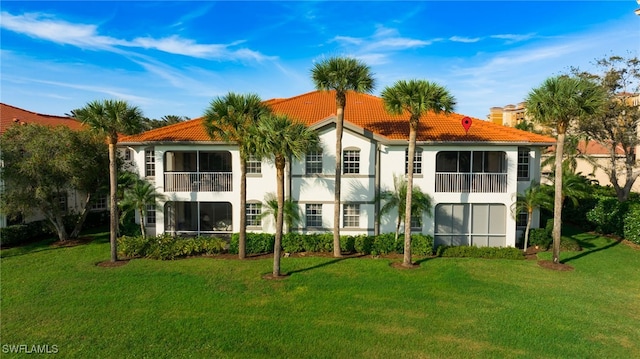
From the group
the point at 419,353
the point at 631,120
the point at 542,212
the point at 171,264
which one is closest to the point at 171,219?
the point at 171,264

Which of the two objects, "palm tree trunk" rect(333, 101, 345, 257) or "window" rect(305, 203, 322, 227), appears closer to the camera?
"palm tree trunk" rect(333, 101, 345, 257)

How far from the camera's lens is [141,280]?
15.0 metres

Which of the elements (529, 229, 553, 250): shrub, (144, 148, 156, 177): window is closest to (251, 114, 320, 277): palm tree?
(144, 148, 156, 177): window

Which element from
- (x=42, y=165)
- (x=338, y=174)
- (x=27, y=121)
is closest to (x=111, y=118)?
(x=42, y=165)

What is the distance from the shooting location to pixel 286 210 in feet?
63.7

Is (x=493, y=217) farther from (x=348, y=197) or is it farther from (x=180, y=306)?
(x=180, y=306)

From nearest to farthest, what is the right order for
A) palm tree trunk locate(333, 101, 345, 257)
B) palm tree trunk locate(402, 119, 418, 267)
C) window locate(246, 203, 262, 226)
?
palm tree trunk locate(402, 119, 418, 267) < palm tree trunk locate(333, 101, 345, 257) < window locate(246, 203, 262, 226)

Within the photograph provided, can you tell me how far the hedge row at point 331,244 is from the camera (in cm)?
1923

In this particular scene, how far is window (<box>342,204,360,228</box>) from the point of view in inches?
808

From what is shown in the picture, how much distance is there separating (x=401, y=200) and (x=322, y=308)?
869 cm

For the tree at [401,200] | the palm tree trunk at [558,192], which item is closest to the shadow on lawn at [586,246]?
the palm tree trunk at [558,192]

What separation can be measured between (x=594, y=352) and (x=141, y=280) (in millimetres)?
15954

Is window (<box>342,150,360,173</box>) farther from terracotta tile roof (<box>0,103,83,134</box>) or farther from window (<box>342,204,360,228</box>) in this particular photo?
terracotta tile roof (<box>0,103,83,134</box>)

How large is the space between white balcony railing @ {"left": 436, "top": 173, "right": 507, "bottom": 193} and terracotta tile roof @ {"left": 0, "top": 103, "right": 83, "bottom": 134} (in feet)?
79.3
